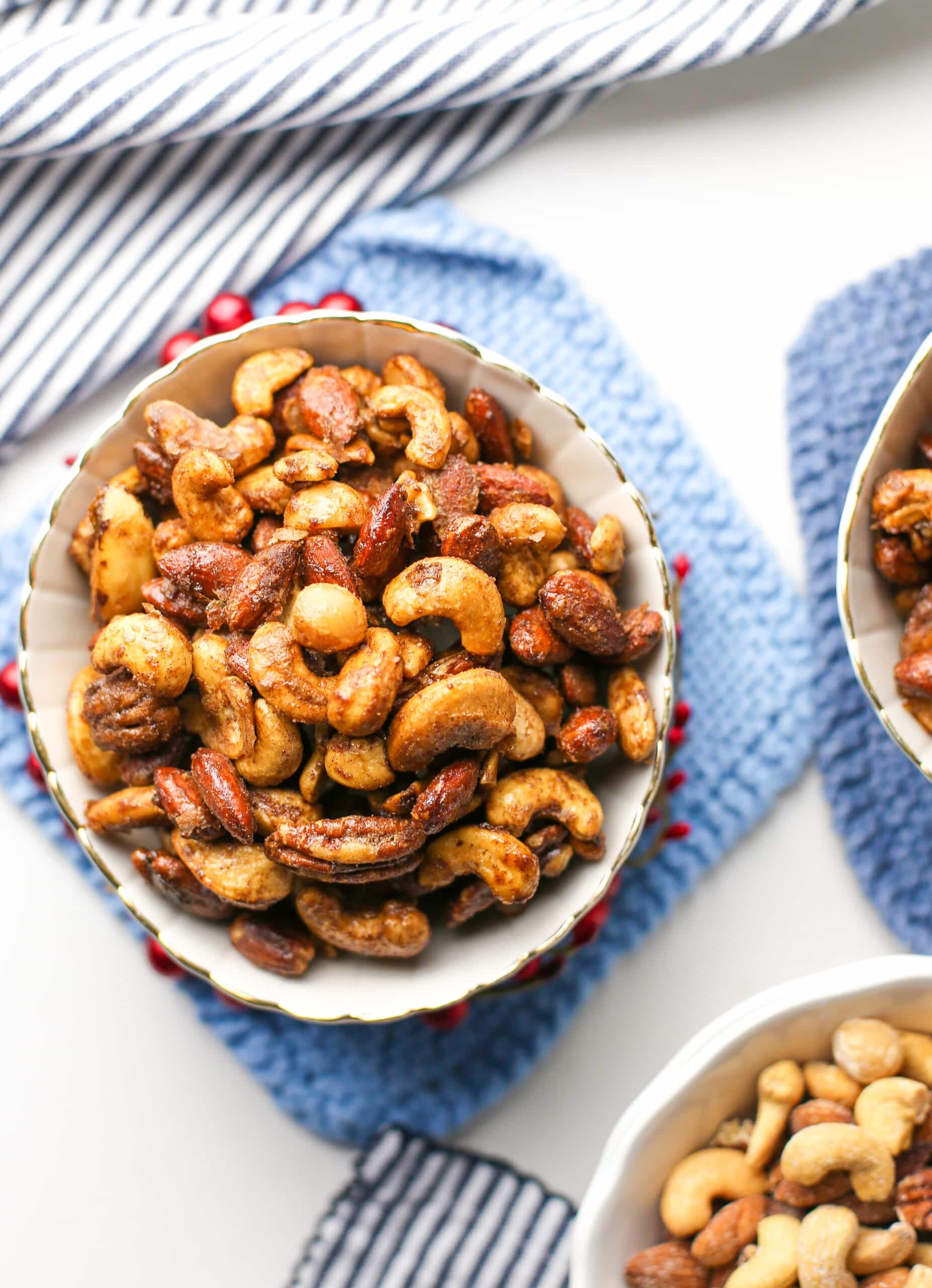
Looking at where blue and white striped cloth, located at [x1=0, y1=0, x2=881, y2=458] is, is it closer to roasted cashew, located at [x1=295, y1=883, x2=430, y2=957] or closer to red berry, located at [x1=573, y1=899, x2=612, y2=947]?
roasted cashew, located at [x1=295, y1=883, x2=430, y2=957]

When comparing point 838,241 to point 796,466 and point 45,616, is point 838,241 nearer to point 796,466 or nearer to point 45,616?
point 796,466

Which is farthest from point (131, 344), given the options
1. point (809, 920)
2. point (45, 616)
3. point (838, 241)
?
point (809, 920)

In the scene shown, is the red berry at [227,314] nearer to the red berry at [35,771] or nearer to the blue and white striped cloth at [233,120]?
the blue and white striped cloth at [233,120]

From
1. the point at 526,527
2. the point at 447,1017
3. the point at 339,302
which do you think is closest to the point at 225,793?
the point at 526,527

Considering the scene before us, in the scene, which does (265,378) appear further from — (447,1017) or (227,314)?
(447,1017)

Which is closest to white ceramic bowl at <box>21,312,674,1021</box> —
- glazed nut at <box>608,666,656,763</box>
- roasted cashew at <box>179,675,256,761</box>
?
glazed nut at <box>608,666,656,763</box>

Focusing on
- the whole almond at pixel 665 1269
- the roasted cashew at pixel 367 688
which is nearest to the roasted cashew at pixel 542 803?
the roasted cashew at pixel 367 688
